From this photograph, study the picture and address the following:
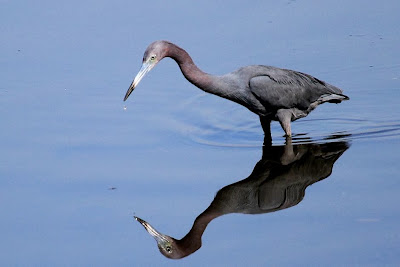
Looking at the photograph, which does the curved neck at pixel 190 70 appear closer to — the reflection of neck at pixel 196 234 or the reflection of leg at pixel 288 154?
the reflection of leg at pixel 288 154

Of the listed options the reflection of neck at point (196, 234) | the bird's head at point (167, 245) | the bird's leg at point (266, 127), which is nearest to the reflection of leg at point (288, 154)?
the bird's leg at point (266, 127)

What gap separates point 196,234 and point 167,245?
254 millimetres

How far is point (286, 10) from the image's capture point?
1285 cm

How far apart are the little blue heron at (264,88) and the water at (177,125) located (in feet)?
0.90

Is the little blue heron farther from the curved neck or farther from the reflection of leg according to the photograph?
the reflection of leg

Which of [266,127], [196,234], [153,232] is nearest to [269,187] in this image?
[196,234]

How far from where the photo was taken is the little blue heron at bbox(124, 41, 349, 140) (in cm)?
911

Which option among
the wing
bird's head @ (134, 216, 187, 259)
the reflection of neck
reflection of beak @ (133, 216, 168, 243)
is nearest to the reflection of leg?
the wing

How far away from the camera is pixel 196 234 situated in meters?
7.29

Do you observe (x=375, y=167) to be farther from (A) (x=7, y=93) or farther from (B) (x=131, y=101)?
(A) (x=7, y=93)

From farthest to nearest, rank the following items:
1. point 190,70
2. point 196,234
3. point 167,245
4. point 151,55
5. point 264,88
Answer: point 264,88
point 190,70
point 151,55
point 196,234
point 167,245

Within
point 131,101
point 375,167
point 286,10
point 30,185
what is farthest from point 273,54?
point 30,185

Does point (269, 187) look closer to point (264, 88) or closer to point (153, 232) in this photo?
point (153, 232)

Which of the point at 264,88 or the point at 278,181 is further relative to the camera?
the point at 264,88
